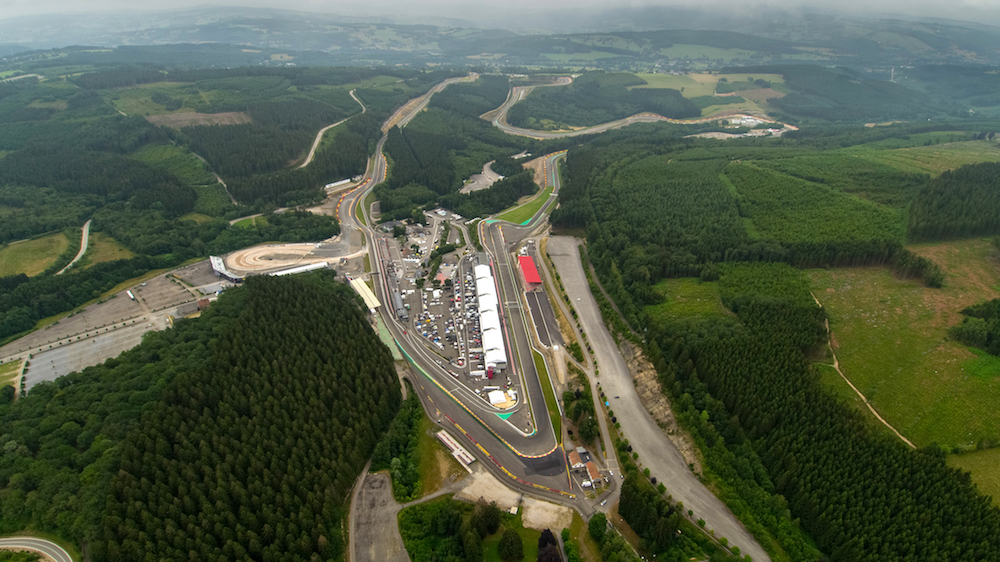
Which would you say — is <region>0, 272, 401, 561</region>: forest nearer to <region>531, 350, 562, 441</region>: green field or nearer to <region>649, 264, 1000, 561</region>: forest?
<region>531, 350, 562, 441</region>: green field

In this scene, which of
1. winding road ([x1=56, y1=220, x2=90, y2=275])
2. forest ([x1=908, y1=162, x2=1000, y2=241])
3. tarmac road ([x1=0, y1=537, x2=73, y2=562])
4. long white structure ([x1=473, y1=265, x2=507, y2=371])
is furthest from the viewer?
winding road ([x1=56, y1=220, x2=90, y2=275])

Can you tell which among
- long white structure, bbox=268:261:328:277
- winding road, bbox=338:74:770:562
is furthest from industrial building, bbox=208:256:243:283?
winding road, bbox=338:74:770:562

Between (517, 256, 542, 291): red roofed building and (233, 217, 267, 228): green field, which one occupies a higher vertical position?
(233, 217, 267, 228): green field

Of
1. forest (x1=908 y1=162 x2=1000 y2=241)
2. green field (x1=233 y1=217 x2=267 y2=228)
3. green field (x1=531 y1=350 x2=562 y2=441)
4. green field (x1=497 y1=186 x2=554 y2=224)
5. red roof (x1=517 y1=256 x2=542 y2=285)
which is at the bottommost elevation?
green field (x1=531 y1=350 x2=562 y2=441)

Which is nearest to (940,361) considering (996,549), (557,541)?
(996,549)

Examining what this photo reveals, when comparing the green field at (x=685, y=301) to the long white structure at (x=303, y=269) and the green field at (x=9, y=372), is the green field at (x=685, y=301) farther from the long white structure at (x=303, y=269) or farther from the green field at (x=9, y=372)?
the green field at (x=9, y=372)

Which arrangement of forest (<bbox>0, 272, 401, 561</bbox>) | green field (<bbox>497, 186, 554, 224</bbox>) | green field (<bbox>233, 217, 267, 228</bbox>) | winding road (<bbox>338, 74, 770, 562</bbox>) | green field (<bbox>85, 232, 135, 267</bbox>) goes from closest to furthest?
forest (<bbox>0, 272, 401, 561</bbox>), winding road (<bbox>338, 74, 770, 562</bbox>), green field (<bbox>85, 232, 135, 267</bbox>), green field (<bbox>233, 217, 267, 228</bbox>), green field (<bbox>497, 186, 554, 224</bbox>)

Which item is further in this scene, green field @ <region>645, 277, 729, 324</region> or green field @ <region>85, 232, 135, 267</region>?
green field @ <region>85, 232, 135, 267</region>
